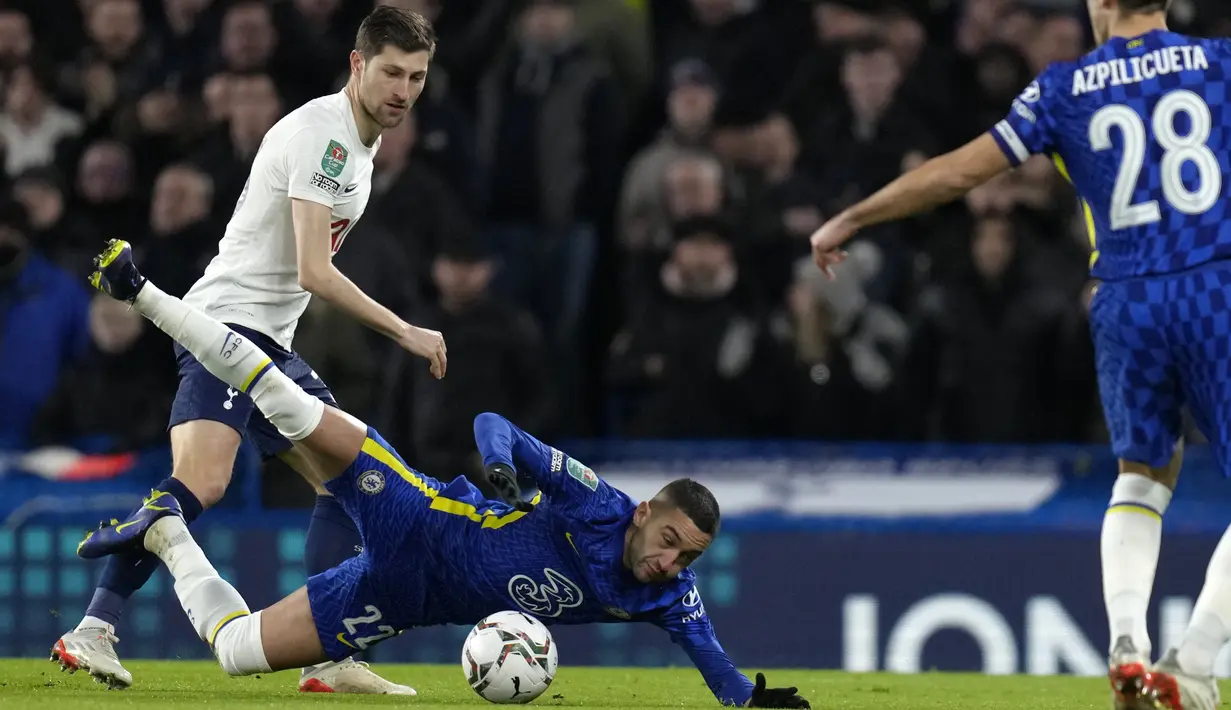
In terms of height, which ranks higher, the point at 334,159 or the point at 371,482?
the point at 334,159

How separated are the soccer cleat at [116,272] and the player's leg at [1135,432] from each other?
3368 mm

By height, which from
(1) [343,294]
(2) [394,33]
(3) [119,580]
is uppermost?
(2) [394,33]

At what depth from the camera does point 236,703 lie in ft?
20.8

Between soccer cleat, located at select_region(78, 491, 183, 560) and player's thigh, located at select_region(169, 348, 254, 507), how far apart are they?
0.12m

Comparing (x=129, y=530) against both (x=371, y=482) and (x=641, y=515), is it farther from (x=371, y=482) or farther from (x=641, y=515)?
(x=641, y=515)

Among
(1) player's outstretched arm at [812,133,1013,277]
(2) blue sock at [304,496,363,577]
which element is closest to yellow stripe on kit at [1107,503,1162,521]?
(1) player's outstretched arm at [812,133,1013,277]

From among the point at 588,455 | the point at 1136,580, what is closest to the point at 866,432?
the point at 588,455

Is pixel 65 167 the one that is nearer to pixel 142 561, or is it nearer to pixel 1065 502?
pixel 142 561

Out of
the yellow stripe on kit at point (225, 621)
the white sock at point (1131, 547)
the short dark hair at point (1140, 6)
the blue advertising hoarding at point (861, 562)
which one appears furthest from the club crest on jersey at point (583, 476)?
the blue advertising hoarding at point (861, 562)

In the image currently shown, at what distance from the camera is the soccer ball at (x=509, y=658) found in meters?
6.44

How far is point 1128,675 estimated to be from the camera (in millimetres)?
5418

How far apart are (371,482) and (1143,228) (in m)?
2.87

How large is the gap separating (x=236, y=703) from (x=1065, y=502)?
523cm

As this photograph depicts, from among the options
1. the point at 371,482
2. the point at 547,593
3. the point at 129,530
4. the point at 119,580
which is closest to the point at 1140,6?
the point at 547,593
